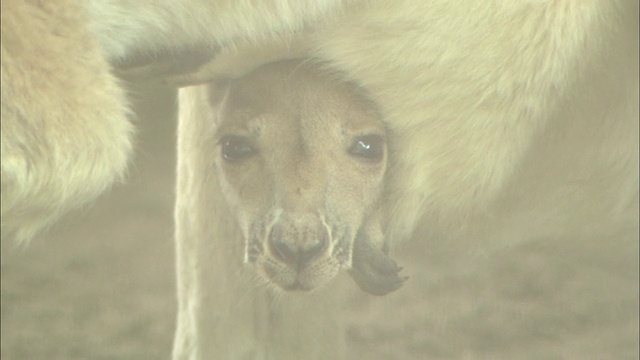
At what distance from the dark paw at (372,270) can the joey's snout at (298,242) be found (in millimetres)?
136

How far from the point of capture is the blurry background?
11.5 ft

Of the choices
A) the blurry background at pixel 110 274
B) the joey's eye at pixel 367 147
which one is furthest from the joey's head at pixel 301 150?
the blurry background at pixel 110 274

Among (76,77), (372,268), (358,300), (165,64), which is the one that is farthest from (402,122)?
(358,300)

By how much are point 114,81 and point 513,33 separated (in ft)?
2.15

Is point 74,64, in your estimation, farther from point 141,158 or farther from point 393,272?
point 141,158

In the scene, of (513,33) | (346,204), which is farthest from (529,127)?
(346,204)

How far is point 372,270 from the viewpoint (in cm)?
231

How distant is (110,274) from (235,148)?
173cm

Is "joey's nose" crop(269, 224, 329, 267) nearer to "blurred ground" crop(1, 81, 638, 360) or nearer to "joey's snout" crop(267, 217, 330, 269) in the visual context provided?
"joey's snout" crop(267, 217, 330, 269)

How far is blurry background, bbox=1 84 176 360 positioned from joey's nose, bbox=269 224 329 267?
3.86 ft

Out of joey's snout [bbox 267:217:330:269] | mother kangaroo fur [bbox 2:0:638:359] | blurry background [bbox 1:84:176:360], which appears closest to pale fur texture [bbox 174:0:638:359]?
mother kangaroo fur [bbox 2:0:638:359]

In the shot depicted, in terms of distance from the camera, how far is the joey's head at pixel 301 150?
2.23 m

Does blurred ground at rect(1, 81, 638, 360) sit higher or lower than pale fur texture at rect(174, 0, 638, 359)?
higher

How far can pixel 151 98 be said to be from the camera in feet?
13.2
